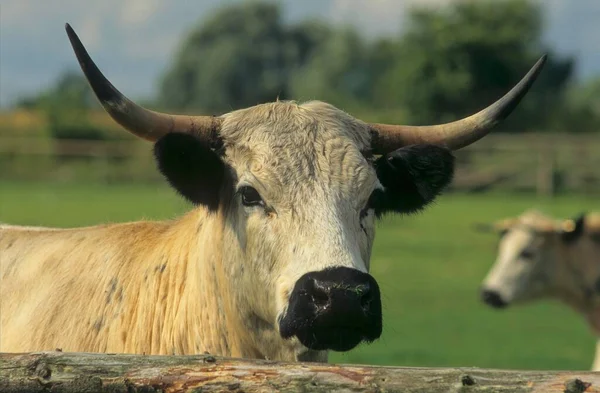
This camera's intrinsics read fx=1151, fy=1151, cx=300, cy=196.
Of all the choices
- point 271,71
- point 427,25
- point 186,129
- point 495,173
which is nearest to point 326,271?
point 186,129

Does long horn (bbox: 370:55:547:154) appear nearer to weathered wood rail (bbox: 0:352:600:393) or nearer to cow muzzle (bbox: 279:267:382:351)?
cow muzzle (bbox: 279:267:382:351)

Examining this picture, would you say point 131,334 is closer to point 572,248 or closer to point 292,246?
point 292,246

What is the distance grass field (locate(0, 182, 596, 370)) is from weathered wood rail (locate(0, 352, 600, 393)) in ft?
6.91

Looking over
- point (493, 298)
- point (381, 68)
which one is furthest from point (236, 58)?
point (493, 298)

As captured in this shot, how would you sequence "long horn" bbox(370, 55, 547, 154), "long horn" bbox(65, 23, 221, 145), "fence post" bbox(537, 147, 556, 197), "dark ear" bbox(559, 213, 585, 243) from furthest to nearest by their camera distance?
"fence post" bbox(537, 147, 556, 197), "dark ear" bbox(559, 213, 585, 243), "long horn" bbox(370, 55, 547, 154), "long horn" bbox(65, 23, 221, 145)

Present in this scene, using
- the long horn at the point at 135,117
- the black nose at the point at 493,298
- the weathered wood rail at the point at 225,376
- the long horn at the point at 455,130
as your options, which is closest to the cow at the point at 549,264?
the black nose at the point at 493,298

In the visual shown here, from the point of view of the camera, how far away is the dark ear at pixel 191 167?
5438mm

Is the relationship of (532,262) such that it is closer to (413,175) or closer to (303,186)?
(413,175)

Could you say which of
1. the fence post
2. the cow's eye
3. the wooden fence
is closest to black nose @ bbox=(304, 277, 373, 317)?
the cow's eye

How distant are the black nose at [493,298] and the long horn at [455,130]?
10.4 metres

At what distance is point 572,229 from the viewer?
15.7 m

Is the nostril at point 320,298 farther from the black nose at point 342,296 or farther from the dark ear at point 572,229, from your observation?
the dark ear at point 572,229

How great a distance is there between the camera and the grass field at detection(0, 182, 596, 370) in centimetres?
1628

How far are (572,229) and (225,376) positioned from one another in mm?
12130
